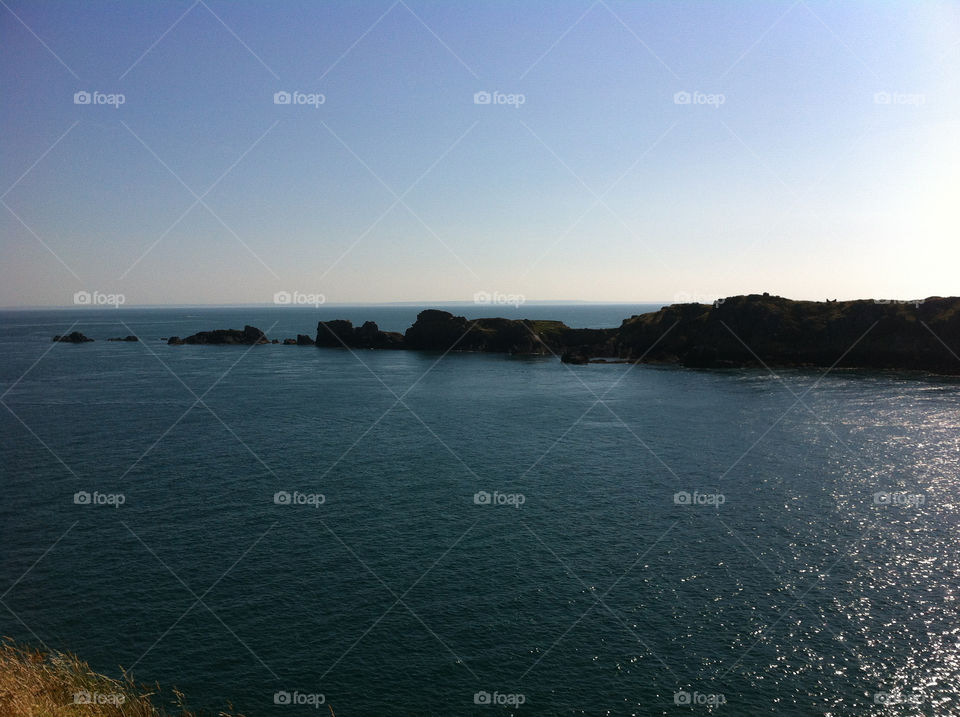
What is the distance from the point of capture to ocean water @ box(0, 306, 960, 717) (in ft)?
89.3

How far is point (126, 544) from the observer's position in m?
40.3

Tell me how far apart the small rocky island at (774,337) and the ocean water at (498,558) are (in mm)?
49346

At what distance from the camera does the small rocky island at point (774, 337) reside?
12094cm

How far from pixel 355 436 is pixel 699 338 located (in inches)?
3971

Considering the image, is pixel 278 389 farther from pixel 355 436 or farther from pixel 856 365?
pixel 856 365

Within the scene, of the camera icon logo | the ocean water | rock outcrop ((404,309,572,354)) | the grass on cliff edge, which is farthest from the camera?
rock outcrop ((404,309,572,354))

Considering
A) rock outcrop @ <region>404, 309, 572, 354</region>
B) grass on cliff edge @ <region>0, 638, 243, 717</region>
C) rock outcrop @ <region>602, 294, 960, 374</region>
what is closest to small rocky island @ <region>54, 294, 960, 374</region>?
rock outcrop @ <region>602, 294, 960, 374</region>

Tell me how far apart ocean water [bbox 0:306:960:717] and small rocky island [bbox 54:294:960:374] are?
49.3 meters

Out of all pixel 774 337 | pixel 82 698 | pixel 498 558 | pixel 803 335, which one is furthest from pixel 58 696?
pixel 803 335

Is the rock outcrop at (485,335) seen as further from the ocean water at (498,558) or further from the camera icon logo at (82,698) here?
the camera icon logo at (82,698)

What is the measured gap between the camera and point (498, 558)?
38.8 metres

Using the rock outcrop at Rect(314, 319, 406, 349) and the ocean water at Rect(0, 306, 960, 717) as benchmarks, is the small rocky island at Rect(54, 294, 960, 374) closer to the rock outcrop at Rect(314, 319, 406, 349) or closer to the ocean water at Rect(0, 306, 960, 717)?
the rock outcrop at Rect(314, 319, 406, 349)

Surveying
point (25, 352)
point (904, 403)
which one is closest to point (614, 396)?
point (904, 403)

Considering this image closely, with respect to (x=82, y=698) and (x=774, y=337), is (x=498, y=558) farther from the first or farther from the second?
(x=774, y=337)
